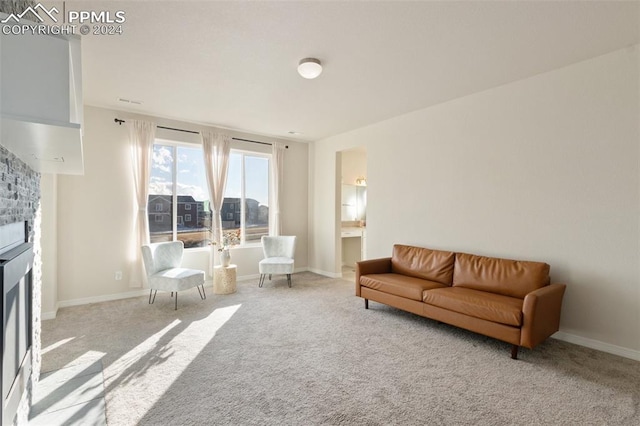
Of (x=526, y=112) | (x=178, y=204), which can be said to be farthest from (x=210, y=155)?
(x=526, y=112)

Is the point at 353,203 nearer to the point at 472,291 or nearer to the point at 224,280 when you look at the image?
the point at 224,280

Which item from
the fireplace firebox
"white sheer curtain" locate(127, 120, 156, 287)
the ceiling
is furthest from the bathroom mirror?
the fireplace firebox

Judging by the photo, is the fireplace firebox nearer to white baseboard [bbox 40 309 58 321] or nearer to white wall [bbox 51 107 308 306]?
white baseboard [bbox 40 309 58 321]

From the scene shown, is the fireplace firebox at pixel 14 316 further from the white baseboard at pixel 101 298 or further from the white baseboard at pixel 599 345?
the white baseboard at pixel 599 345

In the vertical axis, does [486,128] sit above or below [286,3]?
below

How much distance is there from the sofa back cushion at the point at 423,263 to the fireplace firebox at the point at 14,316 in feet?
12.3

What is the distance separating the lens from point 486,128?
12.4ft

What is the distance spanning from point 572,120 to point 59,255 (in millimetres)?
6220

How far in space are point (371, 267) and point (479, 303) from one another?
1.53 metres

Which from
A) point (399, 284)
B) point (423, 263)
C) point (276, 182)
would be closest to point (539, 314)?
point (399, 284)

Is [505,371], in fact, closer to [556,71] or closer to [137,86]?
[556,71]

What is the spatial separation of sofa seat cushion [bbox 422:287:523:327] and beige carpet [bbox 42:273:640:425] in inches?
13.1

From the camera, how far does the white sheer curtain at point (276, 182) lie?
6113 millimetres

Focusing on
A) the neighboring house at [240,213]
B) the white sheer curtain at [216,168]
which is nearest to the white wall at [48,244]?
the white sheer curtain at [216,168]
